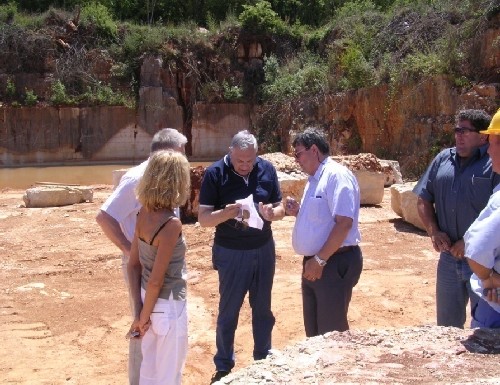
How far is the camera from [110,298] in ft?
23.5

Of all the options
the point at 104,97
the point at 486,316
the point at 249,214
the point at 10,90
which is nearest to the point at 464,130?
the point at 486,316

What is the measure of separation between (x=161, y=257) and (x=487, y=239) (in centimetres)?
158

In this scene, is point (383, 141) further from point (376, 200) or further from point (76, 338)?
point (76, 338)

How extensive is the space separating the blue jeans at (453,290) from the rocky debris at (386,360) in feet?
2.53

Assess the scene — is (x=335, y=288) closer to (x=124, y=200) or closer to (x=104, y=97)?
(x=124, y=200)

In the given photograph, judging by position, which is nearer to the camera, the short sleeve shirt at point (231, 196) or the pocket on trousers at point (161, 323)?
the pocket on trousers at point (161, 323)

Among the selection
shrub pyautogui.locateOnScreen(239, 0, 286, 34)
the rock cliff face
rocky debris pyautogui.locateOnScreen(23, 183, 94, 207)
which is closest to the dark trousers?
rocky debris pyautogui.locateOnScreen(23, 183, 94, 207)

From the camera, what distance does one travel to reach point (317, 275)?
4.04 m

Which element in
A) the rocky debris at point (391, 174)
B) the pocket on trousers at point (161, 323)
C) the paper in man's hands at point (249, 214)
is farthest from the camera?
the rocky debris at point (391, 174)

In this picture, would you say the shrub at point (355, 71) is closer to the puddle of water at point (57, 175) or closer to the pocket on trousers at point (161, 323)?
the puddle of water at point (57, 175)

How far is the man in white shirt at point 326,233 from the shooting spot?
401 centimetres

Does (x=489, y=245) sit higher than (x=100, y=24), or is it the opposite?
(x=100, y=24)

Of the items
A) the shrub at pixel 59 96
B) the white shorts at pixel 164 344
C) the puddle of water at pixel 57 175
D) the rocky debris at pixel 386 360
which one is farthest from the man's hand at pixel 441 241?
the shrub at pixel 59 96

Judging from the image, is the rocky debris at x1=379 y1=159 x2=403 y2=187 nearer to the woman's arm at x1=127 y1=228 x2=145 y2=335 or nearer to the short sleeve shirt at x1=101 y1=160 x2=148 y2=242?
the short sleeve shirt at x1=101 y1=160 x2=148 y2=242
